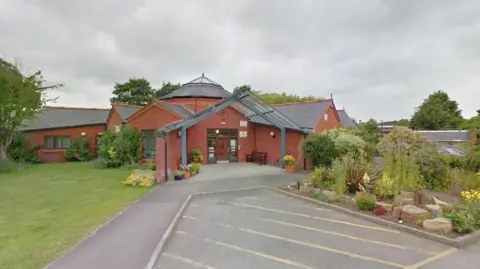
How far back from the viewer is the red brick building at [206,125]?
17.4 m

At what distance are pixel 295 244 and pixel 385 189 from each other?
5025 mm

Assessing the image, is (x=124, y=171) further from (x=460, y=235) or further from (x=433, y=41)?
(x=433, y=41)

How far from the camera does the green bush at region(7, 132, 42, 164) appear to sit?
2152cm

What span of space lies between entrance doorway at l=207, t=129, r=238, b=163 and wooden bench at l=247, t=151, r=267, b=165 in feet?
3.83

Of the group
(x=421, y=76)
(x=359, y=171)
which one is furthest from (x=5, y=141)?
(x=421, y=76)

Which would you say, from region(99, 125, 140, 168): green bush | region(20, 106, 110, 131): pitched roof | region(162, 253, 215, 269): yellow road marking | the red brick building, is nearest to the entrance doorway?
the red brick building

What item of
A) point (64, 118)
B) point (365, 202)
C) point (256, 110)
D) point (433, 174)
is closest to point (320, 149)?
point (433, 174)

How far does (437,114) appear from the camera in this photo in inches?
1500

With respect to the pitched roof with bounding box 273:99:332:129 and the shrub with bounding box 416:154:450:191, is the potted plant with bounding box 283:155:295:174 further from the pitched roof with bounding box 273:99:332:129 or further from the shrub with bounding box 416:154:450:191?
the shrub with bounding box 416:154:450:191

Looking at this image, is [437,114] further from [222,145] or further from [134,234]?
[134,234]

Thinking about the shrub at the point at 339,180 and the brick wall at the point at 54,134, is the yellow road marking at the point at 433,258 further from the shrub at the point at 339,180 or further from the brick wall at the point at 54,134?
the brick wall at the point at 54,134

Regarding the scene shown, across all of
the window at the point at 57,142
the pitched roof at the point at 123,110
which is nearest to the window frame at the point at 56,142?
the window at the point at 57,142

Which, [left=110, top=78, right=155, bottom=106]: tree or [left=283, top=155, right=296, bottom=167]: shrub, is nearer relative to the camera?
[left=283, top=155, right=296, bottom=167]: shrub

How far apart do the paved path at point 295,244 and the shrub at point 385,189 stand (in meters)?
2.05
